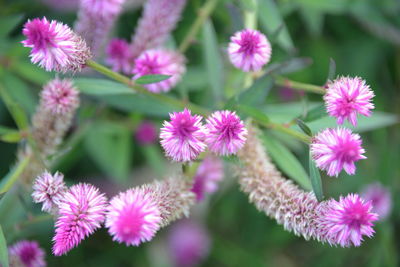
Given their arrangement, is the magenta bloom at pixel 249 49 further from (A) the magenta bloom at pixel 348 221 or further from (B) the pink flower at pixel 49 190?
(B) the pink flower at pixel 49 190

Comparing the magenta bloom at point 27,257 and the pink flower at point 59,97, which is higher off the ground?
the pink flower at point 59,97

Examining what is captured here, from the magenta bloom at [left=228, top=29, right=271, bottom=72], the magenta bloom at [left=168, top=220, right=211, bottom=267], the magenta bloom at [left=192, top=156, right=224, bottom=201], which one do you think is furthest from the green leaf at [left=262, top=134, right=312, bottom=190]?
the magenta bloom at [left=168, top=220, right=211, bottom=267]

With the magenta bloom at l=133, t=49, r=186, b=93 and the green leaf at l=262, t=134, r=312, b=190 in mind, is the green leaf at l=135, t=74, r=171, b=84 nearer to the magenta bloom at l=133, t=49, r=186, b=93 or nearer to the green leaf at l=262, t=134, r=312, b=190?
the magenta bloom at l=133, t=49, r=186, b=93

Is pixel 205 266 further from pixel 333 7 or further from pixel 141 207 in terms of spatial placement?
pixel 141 207

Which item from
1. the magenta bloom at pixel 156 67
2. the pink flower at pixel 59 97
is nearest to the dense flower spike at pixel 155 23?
the magenta bloom at pixel 156 67

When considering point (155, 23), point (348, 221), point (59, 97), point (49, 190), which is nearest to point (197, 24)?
point (155, 23)
